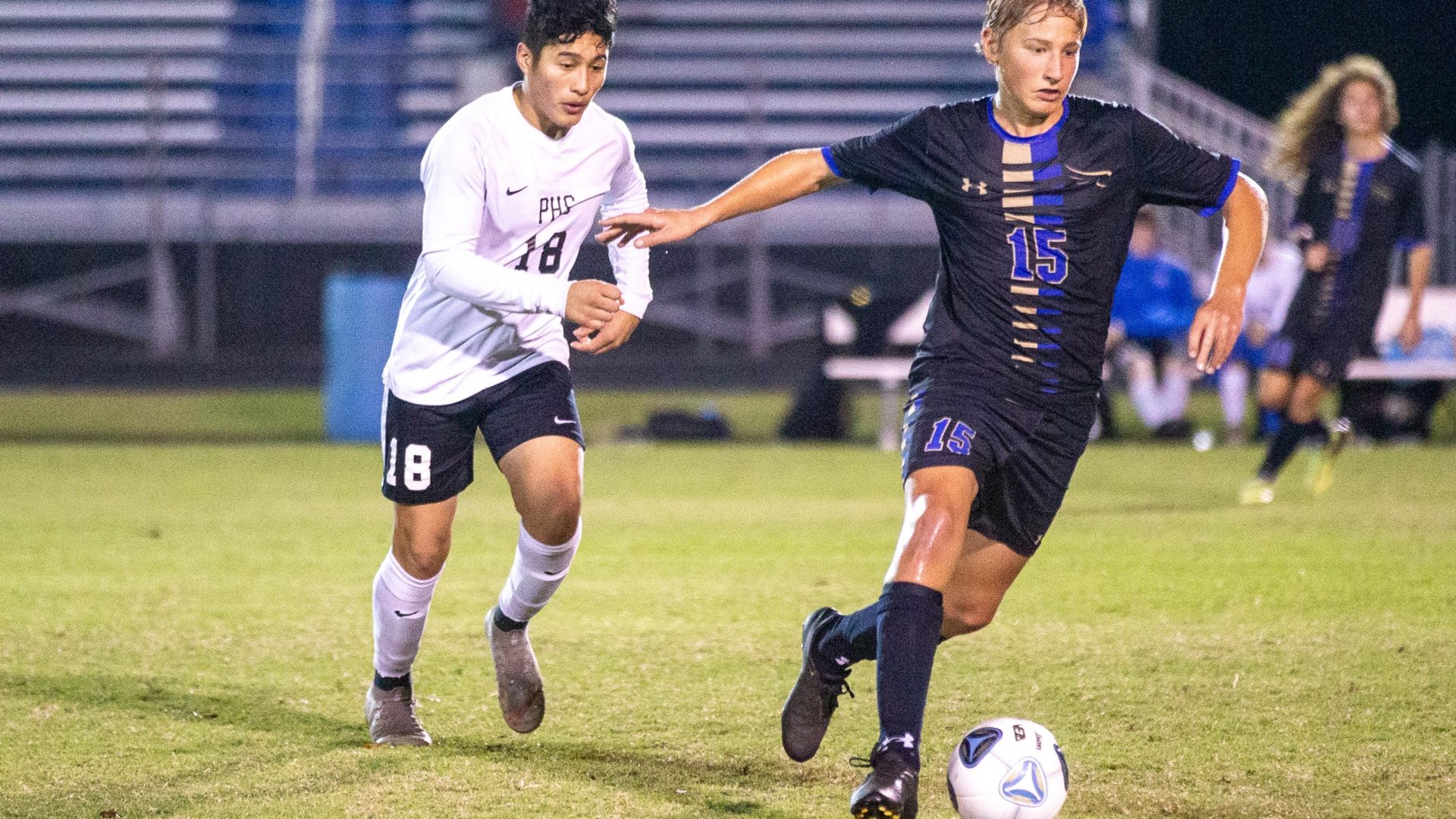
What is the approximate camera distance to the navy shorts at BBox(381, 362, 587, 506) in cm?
466

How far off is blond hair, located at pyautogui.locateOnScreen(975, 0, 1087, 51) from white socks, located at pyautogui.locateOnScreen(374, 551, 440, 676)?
6.75 feet

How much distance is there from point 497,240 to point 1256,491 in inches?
264

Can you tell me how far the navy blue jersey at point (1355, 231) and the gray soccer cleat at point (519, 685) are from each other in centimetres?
625

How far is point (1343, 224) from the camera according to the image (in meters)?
9.73

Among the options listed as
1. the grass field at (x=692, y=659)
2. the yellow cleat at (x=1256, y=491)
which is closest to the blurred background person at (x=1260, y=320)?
the grass field at (x=692, y=659)

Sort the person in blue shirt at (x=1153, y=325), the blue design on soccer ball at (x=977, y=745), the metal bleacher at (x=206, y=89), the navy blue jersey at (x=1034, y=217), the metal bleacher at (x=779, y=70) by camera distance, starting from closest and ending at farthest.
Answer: the blue design on soccer ball at (x=977, y=745), the navy blue jersey at (x=1034, y=217), the person in blue shirt at (x=1153, y=325), the metal bleacher at (x=206, y=89), the metal bleacher at (x=779, y=70)

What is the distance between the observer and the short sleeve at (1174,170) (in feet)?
13.9

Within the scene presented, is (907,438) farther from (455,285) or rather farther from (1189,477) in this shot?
(1189,477)

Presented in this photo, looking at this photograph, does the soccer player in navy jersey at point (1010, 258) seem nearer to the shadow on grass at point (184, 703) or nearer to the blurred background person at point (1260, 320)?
the shadow on grass at point (184, 703)

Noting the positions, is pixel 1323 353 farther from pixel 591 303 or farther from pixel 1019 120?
pixel 591 303

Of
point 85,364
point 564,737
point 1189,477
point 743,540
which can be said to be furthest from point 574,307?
point 85,364

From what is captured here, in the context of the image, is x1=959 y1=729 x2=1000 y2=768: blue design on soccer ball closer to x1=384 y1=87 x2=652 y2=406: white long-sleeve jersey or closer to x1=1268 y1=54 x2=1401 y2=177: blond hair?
x1=384 y1=87 x2=652 y2=406: white long-sleeve jersey

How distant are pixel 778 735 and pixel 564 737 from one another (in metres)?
0.58

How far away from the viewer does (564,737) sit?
4.74 m
